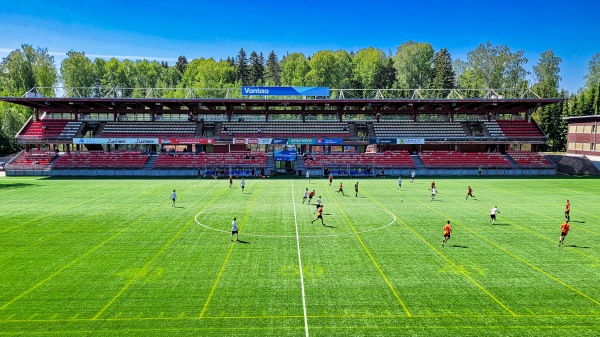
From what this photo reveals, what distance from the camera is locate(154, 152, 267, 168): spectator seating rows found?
57.7 meters

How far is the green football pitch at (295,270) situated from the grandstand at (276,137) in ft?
87.2

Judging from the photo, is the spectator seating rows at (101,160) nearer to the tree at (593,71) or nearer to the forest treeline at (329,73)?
the forest treeline at (329,73)

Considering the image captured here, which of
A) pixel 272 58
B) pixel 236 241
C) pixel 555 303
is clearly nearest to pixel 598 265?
pixel 555 303

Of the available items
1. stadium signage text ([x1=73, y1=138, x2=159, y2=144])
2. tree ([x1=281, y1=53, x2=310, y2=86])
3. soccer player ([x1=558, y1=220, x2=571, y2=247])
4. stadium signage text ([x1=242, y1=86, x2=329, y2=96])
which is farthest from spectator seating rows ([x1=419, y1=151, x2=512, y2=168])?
tree ([x1=281, y1=53, x2=310, y2=86])

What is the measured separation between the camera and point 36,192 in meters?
38.4

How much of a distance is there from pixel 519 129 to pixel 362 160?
29.3m

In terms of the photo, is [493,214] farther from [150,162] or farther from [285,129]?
[150,162]

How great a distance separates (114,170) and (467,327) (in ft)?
175

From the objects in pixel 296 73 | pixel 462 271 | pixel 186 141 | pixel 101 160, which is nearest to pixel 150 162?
pixel 186 141

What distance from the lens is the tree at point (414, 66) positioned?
11481 centimetres

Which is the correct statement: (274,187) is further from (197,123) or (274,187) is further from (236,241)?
(197,123)

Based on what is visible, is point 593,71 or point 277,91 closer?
point 277,91

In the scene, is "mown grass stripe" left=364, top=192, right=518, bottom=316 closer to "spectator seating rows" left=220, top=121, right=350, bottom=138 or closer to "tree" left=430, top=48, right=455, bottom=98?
"spectator seating rows" left=220, top=121, right=350, bottom=138

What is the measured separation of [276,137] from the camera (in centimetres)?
6425
